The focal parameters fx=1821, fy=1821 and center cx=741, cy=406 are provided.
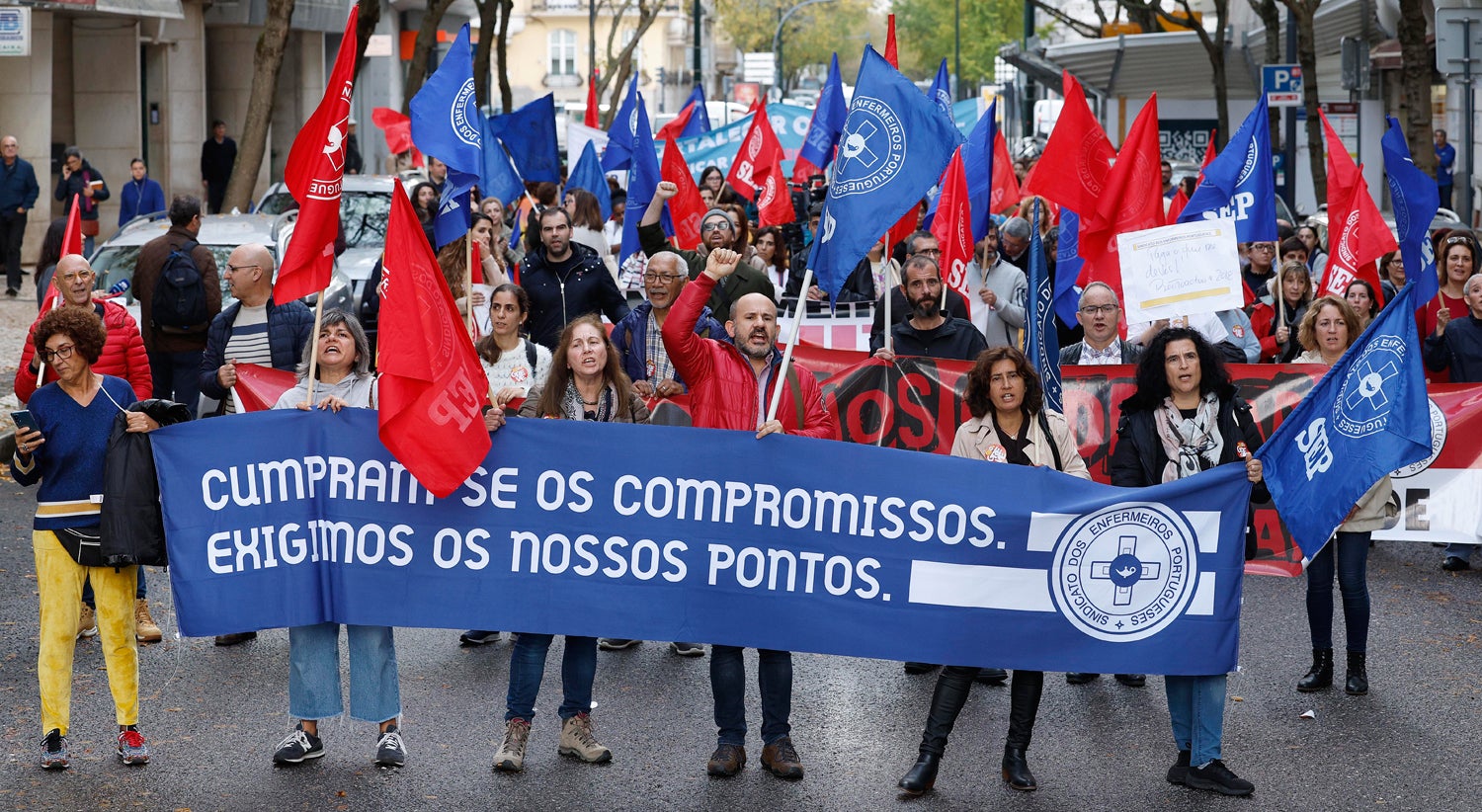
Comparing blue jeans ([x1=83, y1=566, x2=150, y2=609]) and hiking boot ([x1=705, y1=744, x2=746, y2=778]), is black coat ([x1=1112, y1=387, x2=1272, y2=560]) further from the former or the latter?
blue jeans ([x1=83, y1=566, x2=150, y2=609])

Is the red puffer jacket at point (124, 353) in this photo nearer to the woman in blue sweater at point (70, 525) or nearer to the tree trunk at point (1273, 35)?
the woman in blue sweater at point (70, 525)

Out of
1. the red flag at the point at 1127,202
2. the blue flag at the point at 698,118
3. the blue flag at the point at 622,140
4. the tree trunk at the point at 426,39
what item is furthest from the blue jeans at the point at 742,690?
the tree trunk at the point at 426,39

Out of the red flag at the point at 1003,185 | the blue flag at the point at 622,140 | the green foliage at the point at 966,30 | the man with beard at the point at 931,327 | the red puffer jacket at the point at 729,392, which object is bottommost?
the red puffer jacket at the point at 729,392

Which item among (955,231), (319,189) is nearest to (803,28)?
(955,231)

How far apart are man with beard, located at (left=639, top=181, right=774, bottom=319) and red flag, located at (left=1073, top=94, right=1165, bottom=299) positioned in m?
2.03


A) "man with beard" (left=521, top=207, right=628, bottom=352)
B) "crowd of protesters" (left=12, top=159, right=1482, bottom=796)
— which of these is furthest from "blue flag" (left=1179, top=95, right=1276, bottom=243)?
"man with beard" (left=521, top=207, right=628, bottom=352)

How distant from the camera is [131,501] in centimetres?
658

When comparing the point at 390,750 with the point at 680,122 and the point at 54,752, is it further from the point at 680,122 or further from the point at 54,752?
the point at 680,122

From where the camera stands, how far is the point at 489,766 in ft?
22.1

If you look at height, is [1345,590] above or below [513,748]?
above

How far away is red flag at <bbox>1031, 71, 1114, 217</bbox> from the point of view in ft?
37.0

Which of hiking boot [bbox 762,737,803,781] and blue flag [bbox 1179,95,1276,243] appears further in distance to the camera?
blue flag [bbox 1179,95,1276,243]

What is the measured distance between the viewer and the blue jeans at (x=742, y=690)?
21.9 feet

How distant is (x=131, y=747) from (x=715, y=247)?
434cm
